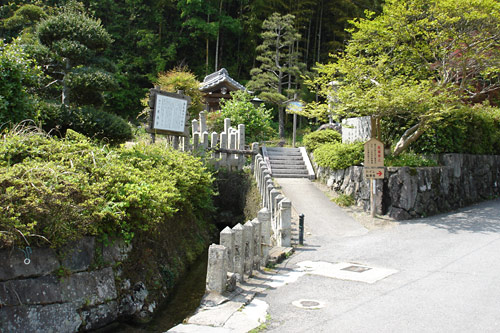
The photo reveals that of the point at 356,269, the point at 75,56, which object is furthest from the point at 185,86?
the point at 356,269

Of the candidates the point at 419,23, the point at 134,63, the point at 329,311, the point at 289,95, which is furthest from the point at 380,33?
the point at 134,63

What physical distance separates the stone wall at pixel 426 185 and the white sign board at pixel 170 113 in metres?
5.54

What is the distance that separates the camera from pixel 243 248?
263 inches

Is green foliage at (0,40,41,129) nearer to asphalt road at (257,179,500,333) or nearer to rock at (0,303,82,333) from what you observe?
rock at (0,303,82,333)

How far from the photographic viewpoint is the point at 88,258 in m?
5.71

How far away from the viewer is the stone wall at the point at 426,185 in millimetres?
11266

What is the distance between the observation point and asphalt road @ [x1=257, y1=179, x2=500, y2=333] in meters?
5.07

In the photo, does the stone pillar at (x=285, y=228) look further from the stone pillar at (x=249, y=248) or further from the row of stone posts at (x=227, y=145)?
the row of stone posts at (x=227, y=145)

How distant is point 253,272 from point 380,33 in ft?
29.1

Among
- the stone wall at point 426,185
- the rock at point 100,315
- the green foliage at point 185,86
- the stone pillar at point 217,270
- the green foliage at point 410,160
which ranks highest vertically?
the green foliage at point 185,86

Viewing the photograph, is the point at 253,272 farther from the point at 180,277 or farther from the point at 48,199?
the point at 48,199

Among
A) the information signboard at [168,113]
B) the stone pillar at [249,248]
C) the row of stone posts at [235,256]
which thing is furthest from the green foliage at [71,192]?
the information signboard at [168,113]

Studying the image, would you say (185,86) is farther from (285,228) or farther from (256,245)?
(256,245)

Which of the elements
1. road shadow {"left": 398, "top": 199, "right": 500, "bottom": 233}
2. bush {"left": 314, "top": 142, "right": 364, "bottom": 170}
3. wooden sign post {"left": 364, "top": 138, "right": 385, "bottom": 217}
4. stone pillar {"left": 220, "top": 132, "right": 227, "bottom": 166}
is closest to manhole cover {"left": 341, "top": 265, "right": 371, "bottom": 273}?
road shadow {"left": 398, "top": 199, "right": 500, "bottom": 233}
